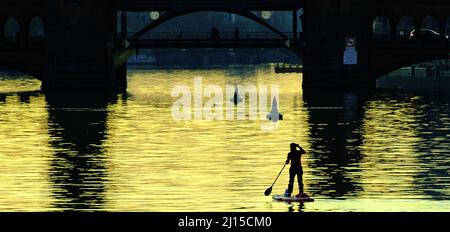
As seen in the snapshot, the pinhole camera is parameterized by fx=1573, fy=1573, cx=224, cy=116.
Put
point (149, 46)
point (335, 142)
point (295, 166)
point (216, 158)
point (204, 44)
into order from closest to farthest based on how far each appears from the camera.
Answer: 1. point (295, 166)
2. point (216, 158)
3. point (335, 142)
4. point (149, 46)
5. point (204, 44)

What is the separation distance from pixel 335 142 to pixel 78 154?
15.1 meters

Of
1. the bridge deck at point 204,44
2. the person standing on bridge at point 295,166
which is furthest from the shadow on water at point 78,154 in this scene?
the bridge deck at point 204,44

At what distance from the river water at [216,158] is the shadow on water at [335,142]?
81 millimetres

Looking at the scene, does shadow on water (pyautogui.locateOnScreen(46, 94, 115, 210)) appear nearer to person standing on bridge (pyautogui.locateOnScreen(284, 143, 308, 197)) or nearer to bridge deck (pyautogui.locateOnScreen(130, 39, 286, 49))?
person standing on bridge (pyautogui.locateOnScreen(284, 143, 308, 197))

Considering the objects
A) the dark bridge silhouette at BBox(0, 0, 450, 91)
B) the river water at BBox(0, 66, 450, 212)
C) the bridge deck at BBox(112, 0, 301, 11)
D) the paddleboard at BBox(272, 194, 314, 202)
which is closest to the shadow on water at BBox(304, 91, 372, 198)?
the river water at BBox(0, 66, 450, 212)

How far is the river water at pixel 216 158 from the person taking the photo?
53500 millimetres

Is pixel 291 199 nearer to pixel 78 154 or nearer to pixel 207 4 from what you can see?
pixel 78 154

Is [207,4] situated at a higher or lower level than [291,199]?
higher

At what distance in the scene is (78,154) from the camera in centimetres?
7494

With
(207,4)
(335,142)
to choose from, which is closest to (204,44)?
(207,4)
